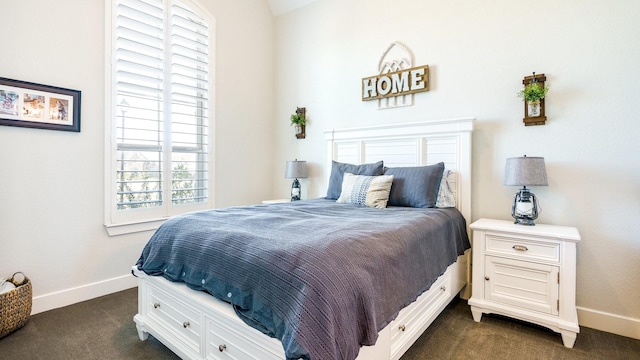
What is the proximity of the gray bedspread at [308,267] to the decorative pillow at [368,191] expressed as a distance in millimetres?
481

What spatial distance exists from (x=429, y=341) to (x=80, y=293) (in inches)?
111

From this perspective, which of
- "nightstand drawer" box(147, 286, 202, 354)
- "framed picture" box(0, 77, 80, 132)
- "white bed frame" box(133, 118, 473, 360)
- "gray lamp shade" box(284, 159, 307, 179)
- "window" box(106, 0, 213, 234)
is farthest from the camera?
"gray lamp shade" box(284, 159, 307, 179)

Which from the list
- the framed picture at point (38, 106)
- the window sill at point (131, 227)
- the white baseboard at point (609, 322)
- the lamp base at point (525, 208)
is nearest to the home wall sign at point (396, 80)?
the lamp base at point (525, 208)

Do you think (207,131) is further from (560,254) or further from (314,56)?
(560,254)

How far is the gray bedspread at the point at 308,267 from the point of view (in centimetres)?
111

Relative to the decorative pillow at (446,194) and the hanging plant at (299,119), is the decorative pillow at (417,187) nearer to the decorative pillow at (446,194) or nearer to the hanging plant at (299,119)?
the decorative pillow at (446,194)

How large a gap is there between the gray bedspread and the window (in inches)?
47.9

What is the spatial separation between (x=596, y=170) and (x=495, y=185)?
653 mm

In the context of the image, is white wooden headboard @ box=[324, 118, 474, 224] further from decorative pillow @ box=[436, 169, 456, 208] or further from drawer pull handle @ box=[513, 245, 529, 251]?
drawer pull handle @ box=[513, 245, 529, 251]

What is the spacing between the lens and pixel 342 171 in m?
3.16

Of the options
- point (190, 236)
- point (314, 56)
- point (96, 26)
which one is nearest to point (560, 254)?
point (190, 236)

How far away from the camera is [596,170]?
2209 millimetres

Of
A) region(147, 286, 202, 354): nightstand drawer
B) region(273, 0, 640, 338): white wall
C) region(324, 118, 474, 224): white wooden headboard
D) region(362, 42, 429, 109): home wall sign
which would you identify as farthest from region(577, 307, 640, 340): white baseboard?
region(147, 286, 202, 354): nightstand drawer

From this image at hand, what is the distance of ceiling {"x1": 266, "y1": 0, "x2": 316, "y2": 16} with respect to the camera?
397 centimetres
